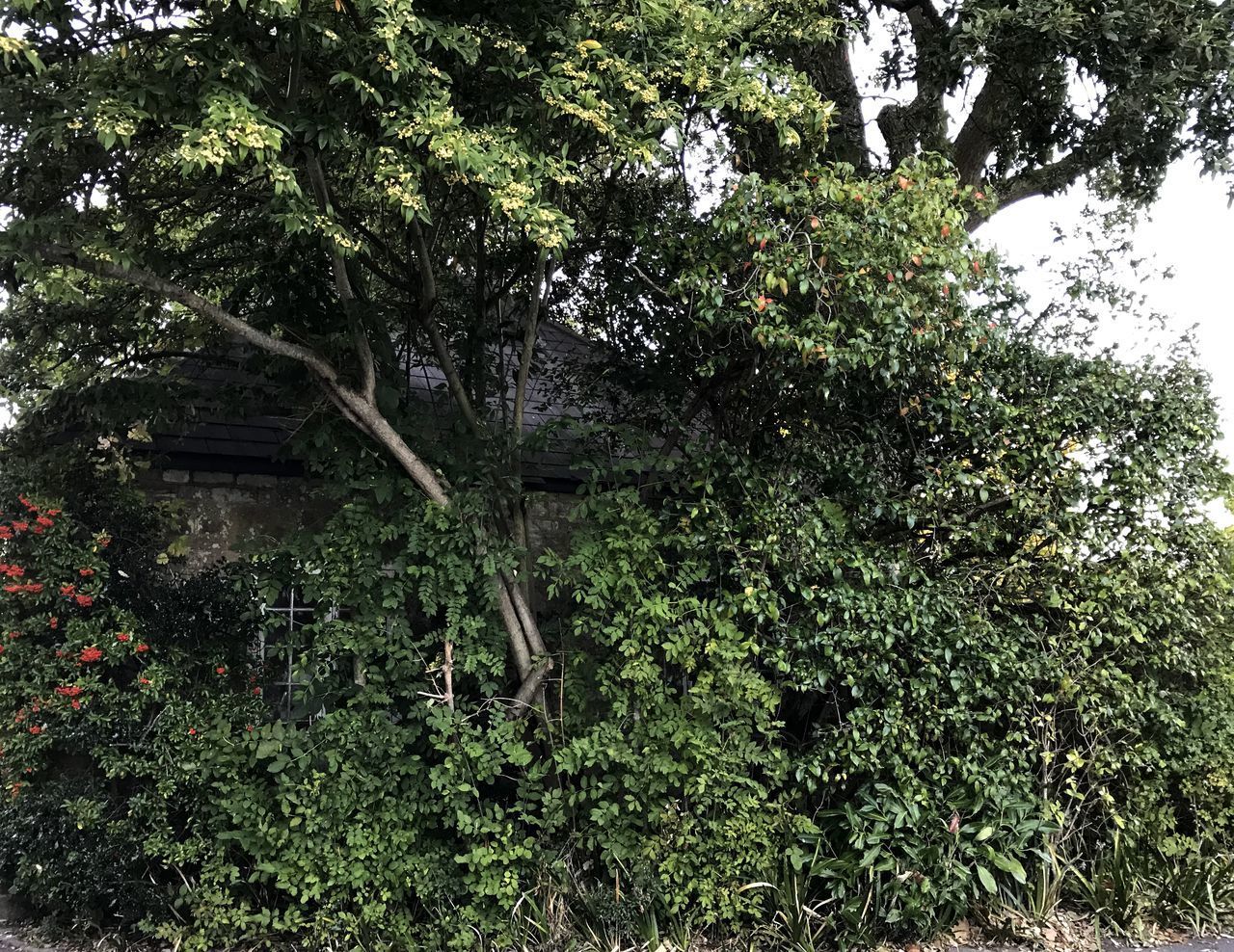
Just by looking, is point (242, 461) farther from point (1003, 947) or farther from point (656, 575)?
point (1003, 947)

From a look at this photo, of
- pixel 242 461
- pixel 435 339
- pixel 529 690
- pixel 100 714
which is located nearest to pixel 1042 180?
pixel 435 339

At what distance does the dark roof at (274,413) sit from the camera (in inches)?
248

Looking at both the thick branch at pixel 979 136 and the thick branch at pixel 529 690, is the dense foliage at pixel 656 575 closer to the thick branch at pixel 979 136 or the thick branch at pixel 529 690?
the thick branch at pixel 529 690

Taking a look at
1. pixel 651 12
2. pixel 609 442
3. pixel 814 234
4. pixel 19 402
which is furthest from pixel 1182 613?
pixel 19 402

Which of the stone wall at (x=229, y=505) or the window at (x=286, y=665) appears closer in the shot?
the window at (x=286, y=665)

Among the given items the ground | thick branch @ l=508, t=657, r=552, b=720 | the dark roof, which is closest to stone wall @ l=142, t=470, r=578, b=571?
the dark roof

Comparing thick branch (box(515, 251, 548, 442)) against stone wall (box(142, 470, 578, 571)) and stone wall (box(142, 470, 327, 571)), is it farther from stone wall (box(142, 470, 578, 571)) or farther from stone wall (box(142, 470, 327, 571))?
stone wall (box(142, 470, 327, 571))

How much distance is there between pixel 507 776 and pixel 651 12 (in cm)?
460

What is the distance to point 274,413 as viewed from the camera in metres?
6.43

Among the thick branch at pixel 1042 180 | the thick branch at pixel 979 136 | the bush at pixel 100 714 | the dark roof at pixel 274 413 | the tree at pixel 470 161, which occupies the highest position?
the thick branch at pixel 979 136

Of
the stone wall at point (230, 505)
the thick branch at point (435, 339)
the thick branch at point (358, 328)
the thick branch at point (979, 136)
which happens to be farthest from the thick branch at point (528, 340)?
the thick branch at point (979, 136)

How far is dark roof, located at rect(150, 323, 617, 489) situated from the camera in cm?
629

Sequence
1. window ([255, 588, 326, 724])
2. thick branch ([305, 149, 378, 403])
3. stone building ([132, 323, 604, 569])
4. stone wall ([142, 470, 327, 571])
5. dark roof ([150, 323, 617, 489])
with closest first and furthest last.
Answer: thick branch ([305, 149, 378, 403]) → window ([255, 588, 326, 724]) → dark roof ([150, 323, 617, 489]) → stone building ([132, 323, 604, 569]) → stone wall ([142, 470, 327, 571])

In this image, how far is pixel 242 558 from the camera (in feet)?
19.5
